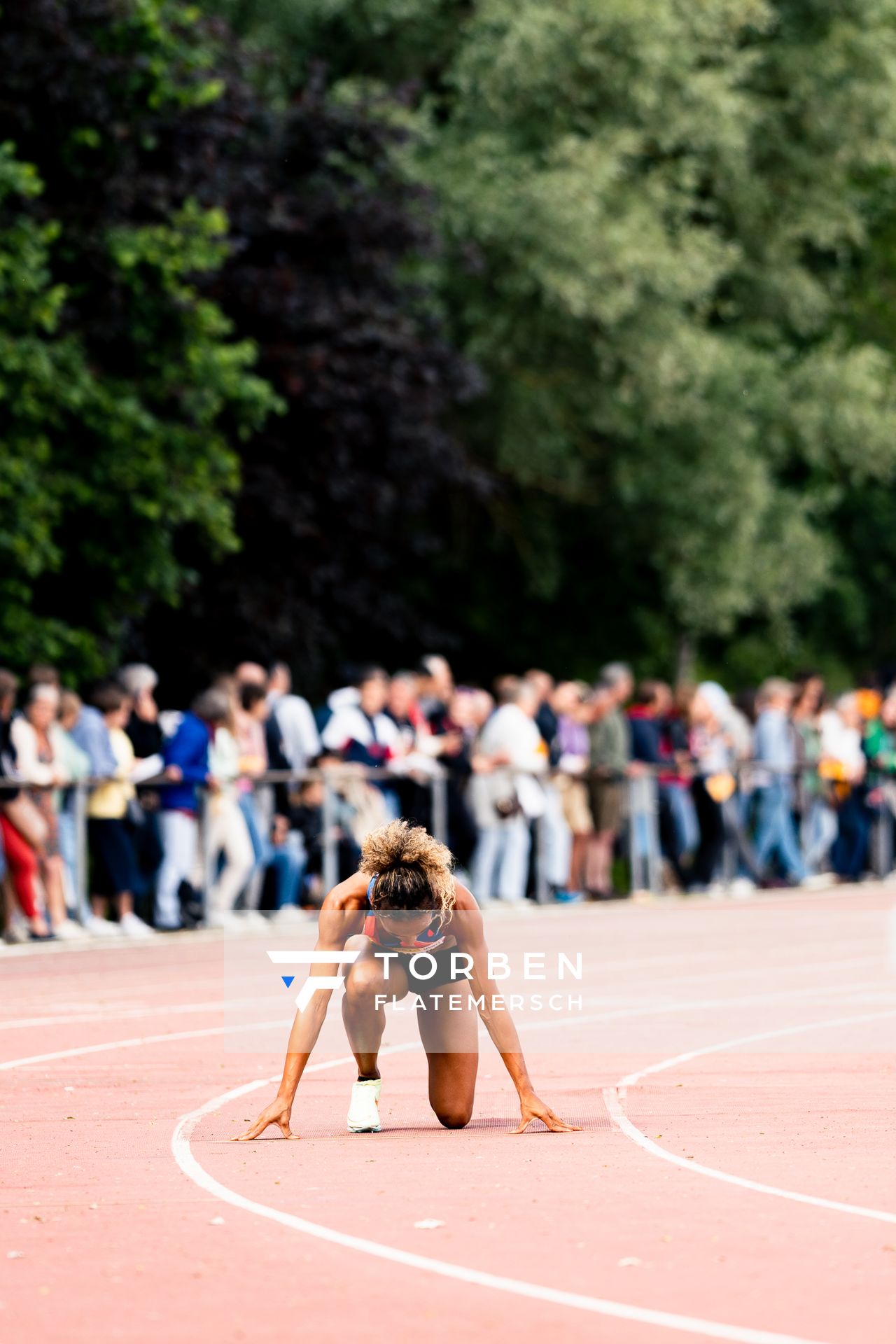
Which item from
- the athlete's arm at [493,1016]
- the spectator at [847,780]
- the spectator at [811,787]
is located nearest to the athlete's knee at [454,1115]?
the athlete's arm at [493,1016]

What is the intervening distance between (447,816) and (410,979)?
12766mm

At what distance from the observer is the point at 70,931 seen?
19703mm

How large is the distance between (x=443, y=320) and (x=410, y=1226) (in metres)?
25.0

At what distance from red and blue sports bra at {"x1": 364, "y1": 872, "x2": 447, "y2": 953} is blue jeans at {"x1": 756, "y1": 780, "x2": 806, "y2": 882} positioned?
54.5 feet

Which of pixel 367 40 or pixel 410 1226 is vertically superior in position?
pixel 367 40

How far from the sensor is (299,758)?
22.3 meters

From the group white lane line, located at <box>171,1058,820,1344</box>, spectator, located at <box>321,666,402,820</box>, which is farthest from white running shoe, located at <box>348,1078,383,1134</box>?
spectator, located at <box>321,666,402,820</box>

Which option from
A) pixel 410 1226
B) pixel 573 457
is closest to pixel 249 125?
pixel 573 457

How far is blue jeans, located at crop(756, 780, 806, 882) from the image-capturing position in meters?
26.7

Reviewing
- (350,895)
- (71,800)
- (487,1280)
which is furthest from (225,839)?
(487,1280)

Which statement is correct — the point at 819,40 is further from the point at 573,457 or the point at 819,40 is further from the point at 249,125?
the point at 249,125

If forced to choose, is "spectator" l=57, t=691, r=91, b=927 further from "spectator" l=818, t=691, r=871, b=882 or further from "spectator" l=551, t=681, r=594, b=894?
"spectator" l=818, t=691, r=871, b=882

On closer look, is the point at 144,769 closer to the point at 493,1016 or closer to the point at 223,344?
the point at 223,344

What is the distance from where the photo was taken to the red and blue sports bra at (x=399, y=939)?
33.6 ft
